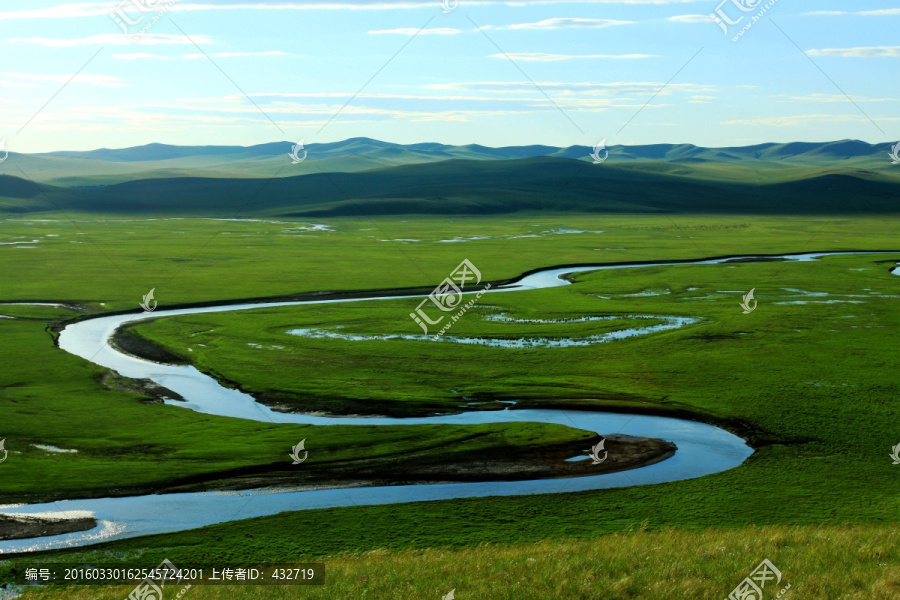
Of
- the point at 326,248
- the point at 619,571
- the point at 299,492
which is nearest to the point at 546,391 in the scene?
the point at 299,492

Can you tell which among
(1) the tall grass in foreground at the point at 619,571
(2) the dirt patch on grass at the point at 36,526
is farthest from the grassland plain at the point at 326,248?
(1) the tall grass in foreground at the point at 619,571

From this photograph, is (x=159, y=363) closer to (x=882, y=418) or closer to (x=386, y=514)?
(x=386, y=514)

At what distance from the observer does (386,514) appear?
2045 centimetres

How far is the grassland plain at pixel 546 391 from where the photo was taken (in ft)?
63.3

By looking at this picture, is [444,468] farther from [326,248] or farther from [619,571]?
[326,248]

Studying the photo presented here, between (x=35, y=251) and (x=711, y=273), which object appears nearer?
(x=711, y=273)

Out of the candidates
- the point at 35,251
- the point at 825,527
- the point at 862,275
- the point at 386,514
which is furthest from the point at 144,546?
the point at 35,251

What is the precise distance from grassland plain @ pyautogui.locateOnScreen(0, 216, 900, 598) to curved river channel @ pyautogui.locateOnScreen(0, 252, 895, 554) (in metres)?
0.85

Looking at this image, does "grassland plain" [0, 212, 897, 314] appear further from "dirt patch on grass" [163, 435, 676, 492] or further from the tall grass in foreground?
the tall grass in foreground

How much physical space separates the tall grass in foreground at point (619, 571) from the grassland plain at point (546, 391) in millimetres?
159

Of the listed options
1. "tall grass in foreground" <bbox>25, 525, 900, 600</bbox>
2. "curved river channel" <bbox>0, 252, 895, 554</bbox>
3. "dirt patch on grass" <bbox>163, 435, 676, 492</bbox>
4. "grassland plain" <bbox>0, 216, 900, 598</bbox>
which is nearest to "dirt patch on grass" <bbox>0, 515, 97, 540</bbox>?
"curved river channel" <bbox>0, 252, 895, 554</bbox>

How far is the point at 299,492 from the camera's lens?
22.1 meters

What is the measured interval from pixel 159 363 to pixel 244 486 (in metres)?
17.1

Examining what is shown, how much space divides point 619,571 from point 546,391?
1788 cm
